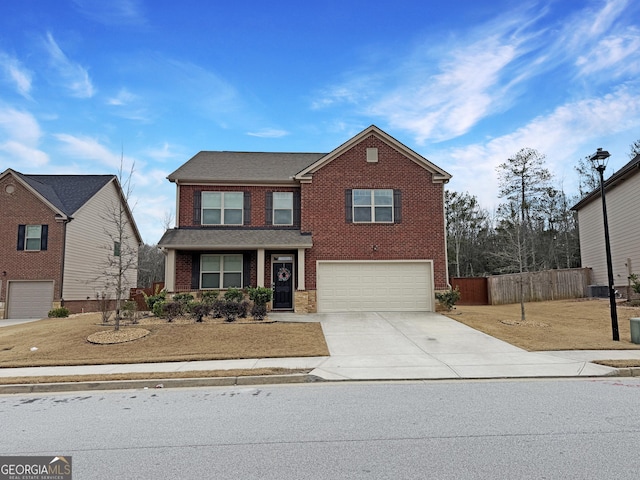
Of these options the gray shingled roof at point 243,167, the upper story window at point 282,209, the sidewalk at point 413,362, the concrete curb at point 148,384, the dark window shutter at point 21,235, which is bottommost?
the concrete curb at point 148,384

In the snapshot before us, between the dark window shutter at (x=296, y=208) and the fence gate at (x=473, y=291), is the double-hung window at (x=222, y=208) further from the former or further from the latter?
the fence gate at (x=473, y=291)

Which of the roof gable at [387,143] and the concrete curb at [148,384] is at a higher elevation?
the roof gable at [387,143]

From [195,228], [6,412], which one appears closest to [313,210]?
[195,228]

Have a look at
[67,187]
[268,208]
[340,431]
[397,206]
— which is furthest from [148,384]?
[67,187]

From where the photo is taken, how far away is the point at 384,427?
5.53 metres

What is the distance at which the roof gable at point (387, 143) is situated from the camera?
19.3 m

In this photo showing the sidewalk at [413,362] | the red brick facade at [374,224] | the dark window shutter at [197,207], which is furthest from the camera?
the dark window shutter at [197,207]

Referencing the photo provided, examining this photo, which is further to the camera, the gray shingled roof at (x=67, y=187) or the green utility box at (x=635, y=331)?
the gray shingled roof at (x=67, y=187)

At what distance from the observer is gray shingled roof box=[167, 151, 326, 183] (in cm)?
1983

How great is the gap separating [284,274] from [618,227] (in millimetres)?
18878

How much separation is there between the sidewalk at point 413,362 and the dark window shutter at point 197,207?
8973 millimetres

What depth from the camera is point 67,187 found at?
27094 mm

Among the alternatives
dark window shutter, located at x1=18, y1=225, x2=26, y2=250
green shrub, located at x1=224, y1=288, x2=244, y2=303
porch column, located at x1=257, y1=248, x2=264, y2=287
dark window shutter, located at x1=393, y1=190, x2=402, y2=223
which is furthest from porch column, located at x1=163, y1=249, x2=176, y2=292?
dark window shutter, located at x1=18, y1=225, x2=26, y2=250

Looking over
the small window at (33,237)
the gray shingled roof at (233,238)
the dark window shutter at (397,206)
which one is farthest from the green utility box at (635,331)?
the small window at (33,237)
